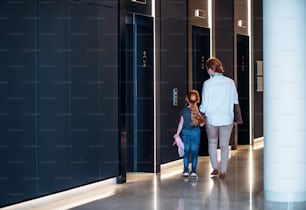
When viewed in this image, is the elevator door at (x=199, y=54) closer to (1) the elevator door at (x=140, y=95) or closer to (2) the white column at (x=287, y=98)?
(1) the elevator door at (x=140, y=95)

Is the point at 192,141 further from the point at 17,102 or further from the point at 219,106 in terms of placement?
the point at 17,102

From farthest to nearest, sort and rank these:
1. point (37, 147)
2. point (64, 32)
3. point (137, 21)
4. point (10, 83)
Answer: point (137, 21) → point (64, 32) → point (37, 147) → point (10, 83)

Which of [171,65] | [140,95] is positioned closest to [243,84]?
[171,65]

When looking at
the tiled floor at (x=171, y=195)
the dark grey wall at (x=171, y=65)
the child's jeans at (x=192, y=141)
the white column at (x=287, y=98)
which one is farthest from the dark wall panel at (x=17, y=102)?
the dark grey wall at (x=171, y=65)

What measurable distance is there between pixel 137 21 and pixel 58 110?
280 centimetres

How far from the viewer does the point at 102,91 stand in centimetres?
830

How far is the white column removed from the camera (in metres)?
7.04

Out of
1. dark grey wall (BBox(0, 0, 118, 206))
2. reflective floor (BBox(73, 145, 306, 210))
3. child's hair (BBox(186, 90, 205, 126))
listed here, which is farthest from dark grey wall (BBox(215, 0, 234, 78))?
dark grey wall (BBox(0, 0, 118, 206))

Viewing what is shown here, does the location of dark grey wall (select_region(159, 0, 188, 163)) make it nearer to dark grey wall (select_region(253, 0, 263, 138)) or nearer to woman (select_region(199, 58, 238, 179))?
woman (select_region(199, 58, 238, 179))

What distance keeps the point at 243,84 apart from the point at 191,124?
17.5 feet

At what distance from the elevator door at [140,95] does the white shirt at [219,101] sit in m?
1.18

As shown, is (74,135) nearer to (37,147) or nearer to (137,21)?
(37,147)

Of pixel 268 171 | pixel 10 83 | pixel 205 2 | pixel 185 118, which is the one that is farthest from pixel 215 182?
pixel 205 2

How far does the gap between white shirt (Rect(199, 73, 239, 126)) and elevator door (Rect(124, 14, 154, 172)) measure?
1175 mm
